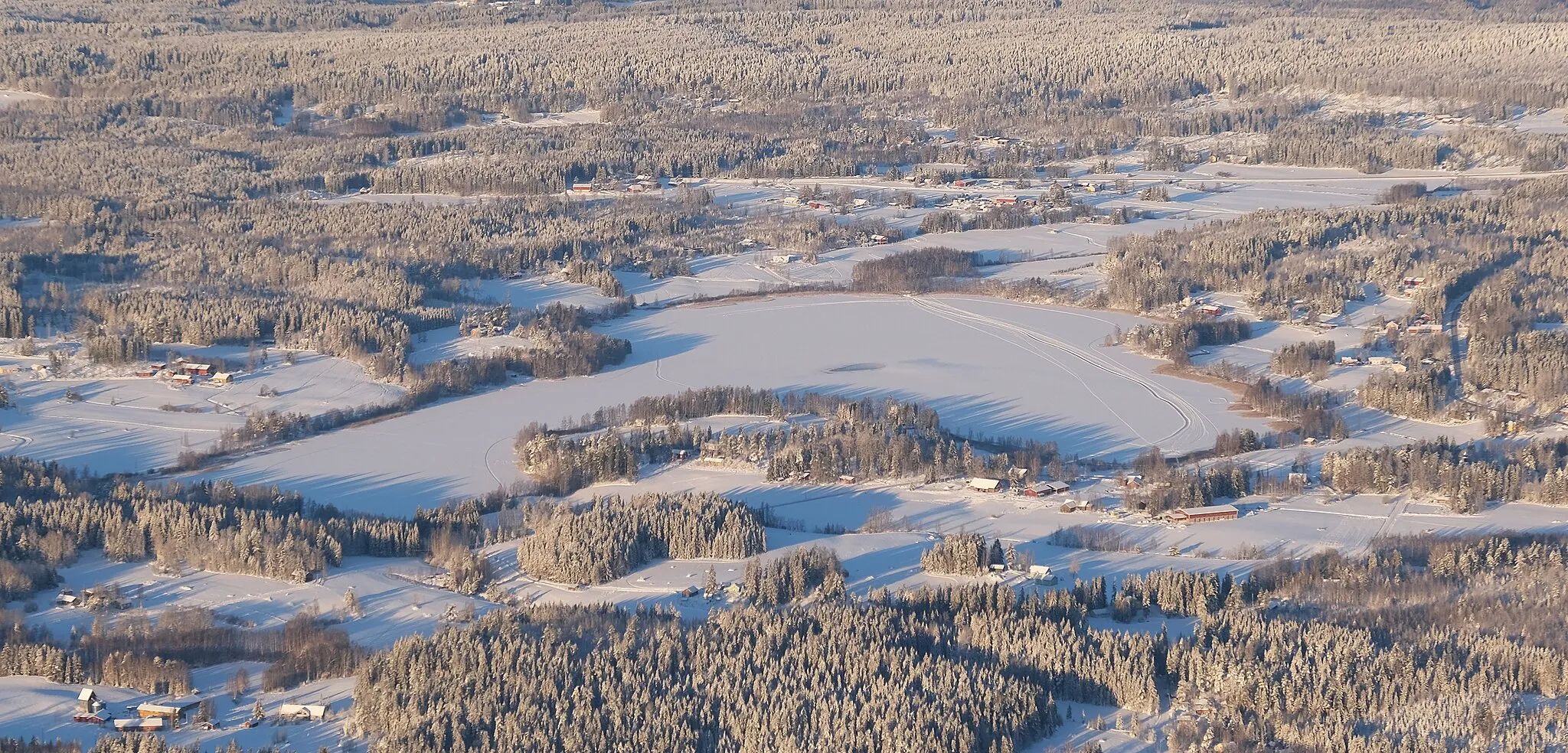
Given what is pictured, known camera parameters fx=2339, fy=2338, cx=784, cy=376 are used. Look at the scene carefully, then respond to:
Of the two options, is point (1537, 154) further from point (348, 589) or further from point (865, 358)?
point (348, 589)

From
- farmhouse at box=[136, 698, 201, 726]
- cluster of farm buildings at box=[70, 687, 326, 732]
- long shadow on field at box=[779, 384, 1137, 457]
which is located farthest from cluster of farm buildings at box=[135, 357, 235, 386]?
farmhouse at box=[136, 698, 201, 726]

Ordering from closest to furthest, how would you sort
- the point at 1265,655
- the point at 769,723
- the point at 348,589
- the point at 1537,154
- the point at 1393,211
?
the point at 769,723, the point at 1265,655, the point at 348,589, the point at 1393,211, the point at 1537,154

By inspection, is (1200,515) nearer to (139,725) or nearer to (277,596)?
(277,596)

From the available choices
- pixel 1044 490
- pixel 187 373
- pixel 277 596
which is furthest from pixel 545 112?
pixel 277 596

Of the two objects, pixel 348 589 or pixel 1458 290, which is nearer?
pixel 348 589

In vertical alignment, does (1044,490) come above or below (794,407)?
below

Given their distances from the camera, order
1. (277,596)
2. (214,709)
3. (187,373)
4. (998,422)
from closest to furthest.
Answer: (214,709) < (277,596) < (998,422) < (187,373)

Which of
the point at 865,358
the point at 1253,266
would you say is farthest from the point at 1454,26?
the point at 865,358
